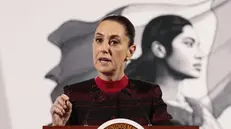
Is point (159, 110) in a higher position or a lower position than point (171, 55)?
lower

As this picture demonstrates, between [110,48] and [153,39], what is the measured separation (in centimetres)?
12

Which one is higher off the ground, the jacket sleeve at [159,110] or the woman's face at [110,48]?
the woman's face at [110,48]

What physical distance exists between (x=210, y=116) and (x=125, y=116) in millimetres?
202

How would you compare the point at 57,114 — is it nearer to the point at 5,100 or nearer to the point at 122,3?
the point at 5,100

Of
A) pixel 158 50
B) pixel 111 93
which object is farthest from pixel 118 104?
pixel 158 50

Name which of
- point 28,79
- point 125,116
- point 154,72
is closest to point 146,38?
point 154,72

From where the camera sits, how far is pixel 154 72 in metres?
0.87

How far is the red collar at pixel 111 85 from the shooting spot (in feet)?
2.77

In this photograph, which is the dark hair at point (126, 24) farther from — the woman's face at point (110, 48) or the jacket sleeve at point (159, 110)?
the jacket sleeve at point (159, 110)

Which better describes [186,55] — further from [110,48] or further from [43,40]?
[43,40]

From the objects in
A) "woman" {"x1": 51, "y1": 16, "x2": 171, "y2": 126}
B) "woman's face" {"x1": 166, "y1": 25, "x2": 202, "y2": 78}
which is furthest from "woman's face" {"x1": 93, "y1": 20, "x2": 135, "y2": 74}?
"woman's face" {"x1": 166, "y1": 25, "x2": 202, "y2": 78}

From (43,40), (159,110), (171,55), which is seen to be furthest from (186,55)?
(43,40)

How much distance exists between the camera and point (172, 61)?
88 centimetres

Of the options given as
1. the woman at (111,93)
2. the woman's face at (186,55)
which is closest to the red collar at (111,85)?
the woman at (111,93)
